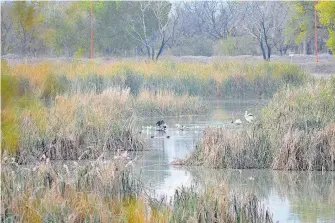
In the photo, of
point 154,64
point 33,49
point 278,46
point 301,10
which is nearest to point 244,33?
point 278,46

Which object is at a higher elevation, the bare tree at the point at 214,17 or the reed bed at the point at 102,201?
the bare tree at the point at 214,17

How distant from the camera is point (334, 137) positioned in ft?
49.6

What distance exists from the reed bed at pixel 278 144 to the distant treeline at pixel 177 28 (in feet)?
91.4

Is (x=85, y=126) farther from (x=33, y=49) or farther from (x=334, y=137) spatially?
(x=33, y=49)

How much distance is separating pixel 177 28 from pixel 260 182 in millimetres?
56431

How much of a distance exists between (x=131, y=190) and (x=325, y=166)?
501 centimetres

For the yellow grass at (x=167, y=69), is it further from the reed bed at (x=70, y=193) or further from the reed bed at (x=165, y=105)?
the reed bed at (x=70, y=193)

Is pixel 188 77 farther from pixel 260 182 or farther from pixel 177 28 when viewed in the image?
pixel 177 28

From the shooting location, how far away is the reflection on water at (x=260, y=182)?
39.0ft

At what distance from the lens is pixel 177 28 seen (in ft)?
231

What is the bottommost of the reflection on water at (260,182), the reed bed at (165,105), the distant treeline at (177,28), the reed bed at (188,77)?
the reflection on water at (260,182)

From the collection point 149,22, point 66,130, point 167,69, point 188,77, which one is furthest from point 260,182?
point 149,22

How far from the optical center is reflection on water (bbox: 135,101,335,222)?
11883 millimetres

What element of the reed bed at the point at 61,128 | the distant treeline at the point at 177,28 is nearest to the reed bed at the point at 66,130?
the reed bed at the point at 61,128
